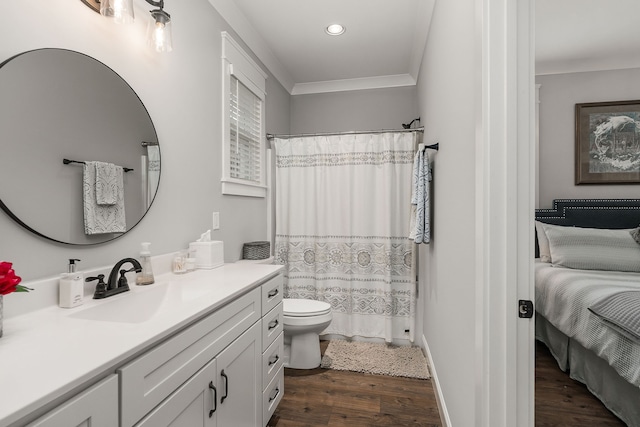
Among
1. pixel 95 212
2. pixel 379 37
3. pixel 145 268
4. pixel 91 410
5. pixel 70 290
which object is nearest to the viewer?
pixel 91 410

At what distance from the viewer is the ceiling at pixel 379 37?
2.38 metres

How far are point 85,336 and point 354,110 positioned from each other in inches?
135

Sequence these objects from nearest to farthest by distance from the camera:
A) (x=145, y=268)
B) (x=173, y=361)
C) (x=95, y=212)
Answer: (x=173, y=361) → (x=95, y=212) → (x=145, y=268)

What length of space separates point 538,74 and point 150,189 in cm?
389

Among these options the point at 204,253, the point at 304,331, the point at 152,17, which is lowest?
the point at 304,331

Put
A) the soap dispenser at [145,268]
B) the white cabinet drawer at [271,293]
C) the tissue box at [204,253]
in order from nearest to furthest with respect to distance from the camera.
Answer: the soap dispenser at [145,268], the white cabinet drawer at [271,293], the tissue box at [204,253]

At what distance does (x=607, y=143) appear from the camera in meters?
3.27

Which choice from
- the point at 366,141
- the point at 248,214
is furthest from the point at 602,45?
the point at 248,214

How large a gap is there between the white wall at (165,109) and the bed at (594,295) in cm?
236

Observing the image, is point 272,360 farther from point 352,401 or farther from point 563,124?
point 563,124

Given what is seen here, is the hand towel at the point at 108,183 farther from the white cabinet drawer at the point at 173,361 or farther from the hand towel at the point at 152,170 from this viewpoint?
the white cabinet drawer at the point at 173,361

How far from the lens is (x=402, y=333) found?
9.49ft

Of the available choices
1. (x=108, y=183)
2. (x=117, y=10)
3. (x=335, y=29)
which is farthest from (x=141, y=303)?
(x=335, y=29)

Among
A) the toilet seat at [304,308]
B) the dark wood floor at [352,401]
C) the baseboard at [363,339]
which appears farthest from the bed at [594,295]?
the toilet seat at [304,308]
